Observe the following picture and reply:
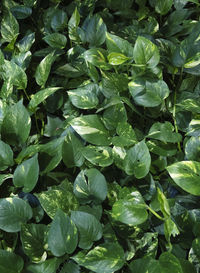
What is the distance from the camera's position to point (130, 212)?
76cm

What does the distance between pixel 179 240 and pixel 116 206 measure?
0.20 m

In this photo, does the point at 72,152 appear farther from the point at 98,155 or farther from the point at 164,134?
the point at 164,134

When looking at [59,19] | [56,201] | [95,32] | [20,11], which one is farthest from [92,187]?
[20,11]

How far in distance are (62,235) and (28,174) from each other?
0.19 m

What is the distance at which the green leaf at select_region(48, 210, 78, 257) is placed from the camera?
29.0 inches

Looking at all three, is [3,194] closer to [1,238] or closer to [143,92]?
[1,238]

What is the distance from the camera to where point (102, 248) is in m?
0.75

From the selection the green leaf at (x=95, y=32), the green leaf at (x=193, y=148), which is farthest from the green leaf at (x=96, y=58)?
the green leaf at (x=193, y=148)

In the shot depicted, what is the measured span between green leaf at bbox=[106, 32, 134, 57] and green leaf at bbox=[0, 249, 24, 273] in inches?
25.6

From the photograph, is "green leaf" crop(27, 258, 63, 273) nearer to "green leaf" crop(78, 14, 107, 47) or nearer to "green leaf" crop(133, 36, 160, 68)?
"green leaf" crop(133, 36, 160, 68)

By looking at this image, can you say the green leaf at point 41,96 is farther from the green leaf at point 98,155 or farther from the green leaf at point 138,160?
the green leaf at point 138,160

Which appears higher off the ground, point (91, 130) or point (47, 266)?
point (91, 130)

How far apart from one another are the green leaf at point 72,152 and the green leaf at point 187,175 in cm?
28

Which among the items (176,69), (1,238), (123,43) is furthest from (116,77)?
(1,238)
